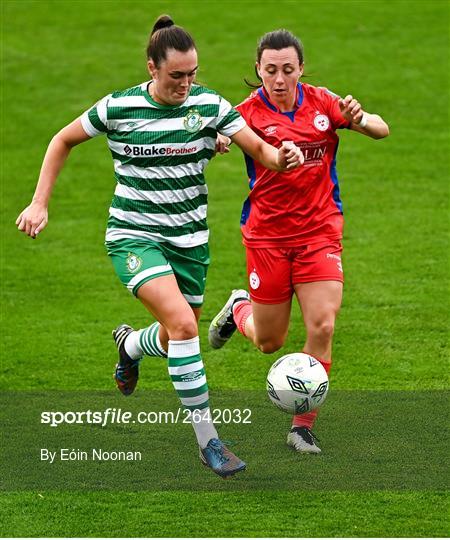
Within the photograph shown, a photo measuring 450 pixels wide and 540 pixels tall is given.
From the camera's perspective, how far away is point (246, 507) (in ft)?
22.9

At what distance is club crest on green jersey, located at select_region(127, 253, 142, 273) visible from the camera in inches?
294

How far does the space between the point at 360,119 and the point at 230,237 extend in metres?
5.60

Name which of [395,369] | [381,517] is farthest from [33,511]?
[395,369]

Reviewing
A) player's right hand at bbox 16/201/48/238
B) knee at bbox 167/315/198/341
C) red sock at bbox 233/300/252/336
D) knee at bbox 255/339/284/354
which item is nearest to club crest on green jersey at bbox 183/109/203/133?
player's right hand at bbox 16/201/48/238

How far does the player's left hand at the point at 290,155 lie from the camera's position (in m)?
7.17

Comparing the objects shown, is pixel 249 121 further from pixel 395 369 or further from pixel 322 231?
pixel 395 369

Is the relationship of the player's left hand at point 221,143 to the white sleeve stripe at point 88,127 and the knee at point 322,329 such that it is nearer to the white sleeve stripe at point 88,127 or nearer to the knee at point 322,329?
the white sleeve stripe at point 88,127

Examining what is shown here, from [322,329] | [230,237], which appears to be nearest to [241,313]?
[322,329]

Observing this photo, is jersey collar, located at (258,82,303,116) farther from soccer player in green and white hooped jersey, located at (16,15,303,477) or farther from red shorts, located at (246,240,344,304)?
red shorts, located at (246,240,344,304)

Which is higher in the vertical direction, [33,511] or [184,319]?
[184,319]

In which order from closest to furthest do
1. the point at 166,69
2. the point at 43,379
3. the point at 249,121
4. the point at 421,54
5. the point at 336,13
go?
the point at 166,69 < the point at 249,121 < the point at 43,379 < the point at 421,54 < the point at 336,13

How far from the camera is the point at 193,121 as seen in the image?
750cm

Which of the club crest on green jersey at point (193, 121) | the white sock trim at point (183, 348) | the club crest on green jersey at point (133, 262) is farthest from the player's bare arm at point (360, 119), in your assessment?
the white sock trim at point (183, 348)

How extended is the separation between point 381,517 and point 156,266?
193 cm
